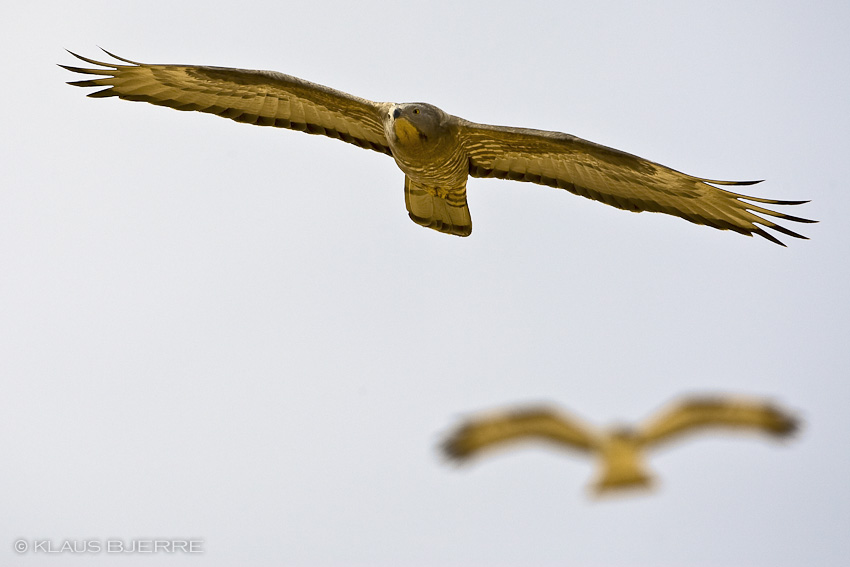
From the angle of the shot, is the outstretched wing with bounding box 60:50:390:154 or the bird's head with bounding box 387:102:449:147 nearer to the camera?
the bird's head with bounding box 387:102:449:147

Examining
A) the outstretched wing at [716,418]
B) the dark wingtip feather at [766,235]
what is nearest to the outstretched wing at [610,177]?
the dark wingtip feather at [766,235]

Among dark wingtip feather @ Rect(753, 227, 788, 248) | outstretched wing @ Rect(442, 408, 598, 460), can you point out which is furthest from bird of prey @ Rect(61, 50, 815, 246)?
outstretched wing @ Rect(442, 408, 598, 460)

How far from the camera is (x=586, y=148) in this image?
1204 centimetres

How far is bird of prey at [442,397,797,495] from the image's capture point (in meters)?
8.30

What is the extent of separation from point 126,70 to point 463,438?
6.55 m

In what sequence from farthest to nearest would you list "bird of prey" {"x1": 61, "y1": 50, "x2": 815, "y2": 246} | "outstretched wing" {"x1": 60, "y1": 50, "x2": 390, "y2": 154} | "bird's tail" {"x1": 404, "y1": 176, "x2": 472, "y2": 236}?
"bird's tail" {"x1": 404, "y1": 176, "x2": 472, "y2": 236}
"outstretched wing" {"x1": 60, "y1": 50, "x2": 390, "y2": 154}
"bird of prey" {"x1": 61, "y1": 50, "x2": 815, "y2": 246}

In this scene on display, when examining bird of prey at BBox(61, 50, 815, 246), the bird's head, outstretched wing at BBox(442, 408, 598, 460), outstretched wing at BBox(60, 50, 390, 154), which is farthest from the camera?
outstretched wing at BBox(60, 50, 390, 154)

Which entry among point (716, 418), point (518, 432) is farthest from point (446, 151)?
point (716, 418)

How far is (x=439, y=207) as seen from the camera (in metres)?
13.1

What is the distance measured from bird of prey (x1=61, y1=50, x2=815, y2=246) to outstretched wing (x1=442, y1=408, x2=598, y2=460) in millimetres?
4112

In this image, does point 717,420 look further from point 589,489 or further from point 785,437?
point 589,489

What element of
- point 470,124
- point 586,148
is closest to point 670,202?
point 586,148

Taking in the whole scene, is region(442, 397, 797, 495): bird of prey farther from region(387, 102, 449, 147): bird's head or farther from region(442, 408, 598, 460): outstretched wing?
region(387, 102, 449, 147): bird's head

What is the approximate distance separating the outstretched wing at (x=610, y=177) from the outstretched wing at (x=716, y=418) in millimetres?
4168
